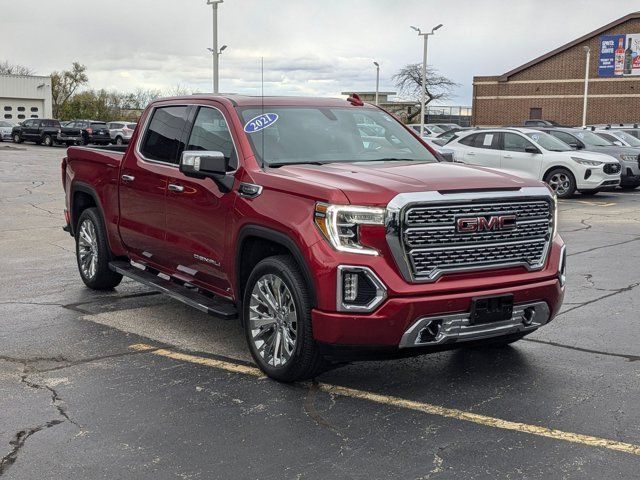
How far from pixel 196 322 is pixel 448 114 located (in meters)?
74.6

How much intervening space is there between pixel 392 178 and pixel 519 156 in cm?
1430

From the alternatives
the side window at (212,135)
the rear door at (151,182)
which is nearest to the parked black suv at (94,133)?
the rear door at (151,182)

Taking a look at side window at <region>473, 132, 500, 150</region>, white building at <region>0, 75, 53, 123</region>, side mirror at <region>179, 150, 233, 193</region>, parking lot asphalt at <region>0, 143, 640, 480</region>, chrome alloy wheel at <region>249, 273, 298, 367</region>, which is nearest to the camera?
parking lot asphalt at <region>0, 143, 640, 480</region>

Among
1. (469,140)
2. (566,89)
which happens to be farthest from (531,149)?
(566,89)

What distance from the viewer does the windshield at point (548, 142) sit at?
18.7 meters

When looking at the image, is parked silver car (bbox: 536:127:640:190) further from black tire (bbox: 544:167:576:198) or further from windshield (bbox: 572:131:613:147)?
black tire (bbox: 544:167:576:198)

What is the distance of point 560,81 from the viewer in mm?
62438

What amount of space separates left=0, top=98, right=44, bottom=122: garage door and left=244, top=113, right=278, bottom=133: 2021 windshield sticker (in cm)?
6822

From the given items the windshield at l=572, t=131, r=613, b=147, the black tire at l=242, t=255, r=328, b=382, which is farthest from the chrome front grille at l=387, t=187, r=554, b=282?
the windshield at l=572, t=131, r=613, b=147

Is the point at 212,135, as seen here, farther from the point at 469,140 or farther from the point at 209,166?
the point at 469,140

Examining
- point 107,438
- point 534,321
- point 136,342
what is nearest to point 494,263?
point 534,321

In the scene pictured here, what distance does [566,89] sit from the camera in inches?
2450

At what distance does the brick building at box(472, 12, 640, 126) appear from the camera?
59.4m

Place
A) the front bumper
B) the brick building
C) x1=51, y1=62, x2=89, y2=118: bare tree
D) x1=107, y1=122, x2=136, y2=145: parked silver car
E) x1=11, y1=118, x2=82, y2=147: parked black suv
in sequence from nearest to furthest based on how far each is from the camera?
the front bumper < x1=107, y1=122, x2=136, y2=145: parked silver car < x1=11, y1=118, x2=82, y2=147: parked black suv < the brick building < x1=51, y1=62, x2=89, y2=118: bare tree
